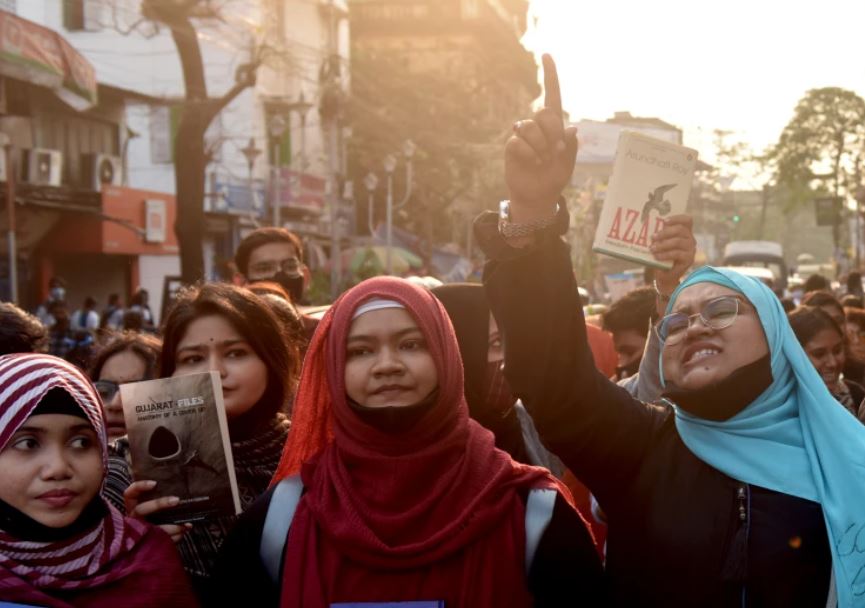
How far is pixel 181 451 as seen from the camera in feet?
9.27

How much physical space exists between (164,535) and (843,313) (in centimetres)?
585

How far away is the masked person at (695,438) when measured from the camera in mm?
2551

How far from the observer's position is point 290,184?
33219mm

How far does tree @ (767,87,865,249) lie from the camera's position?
172 ft

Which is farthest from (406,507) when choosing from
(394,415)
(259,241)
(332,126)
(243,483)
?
(332,126)

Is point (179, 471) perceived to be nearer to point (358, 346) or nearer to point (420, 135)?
point (358, 346)

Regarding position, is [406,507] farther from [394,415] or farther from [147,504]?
[147,504]

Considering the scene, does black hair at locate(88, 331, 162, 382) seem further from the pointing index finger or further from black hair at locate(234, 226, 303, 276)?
the pointing index finger

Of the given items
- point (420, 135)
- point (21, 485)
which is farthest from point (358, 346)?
point (420, 135)

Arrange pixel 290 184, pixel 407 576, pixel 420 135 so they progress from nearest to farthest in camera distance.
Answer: pixel 407 576
pixel 290 184
pixel 420 135

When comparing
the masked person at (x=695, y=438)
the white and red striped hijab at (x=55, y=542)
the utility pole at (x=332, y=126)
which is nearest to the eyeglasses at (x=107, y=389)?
the white and red striped hijab at (x=55, y=542)

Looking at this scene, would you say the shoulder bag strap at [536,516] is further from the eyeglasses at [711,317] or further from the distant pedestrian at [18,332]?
the distant pedestrian at [18,332]

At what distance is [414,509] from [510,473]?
9.8 inches

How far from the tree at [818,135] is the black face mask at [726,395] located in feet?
171
